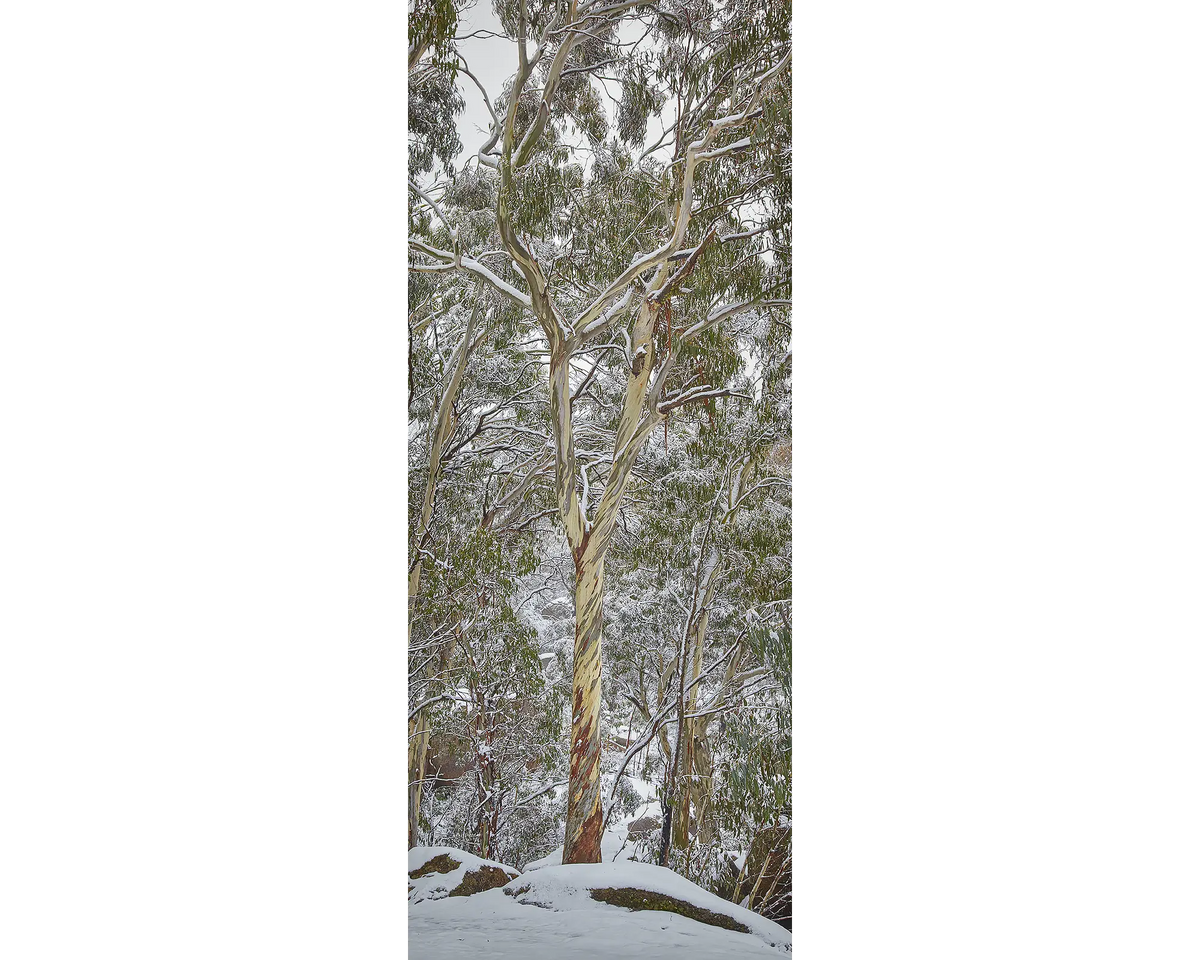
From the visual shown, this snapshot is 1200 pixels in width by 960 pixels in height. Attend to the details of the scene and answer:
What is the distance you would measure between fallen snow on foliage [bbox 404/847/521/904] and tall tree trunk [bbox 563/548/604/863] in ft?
1.35

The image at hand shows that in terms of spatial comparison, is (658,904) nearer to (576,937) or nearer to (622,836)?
(576,937)

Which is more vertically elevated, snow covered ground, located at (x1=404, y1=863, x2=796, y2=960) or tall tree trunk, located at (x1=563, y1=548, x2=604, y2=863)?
tall tree trunk, located at (x1=563, y1=548, x2=604, y2=863)

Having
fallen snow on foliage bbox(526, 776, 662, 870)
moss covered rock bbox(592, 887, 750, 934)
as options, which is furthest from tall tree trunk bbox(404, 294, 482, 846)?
moss covered rock bbox(592, 887, 750, 934)

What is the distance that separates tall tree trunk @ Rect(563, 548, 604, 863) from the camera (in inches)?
167

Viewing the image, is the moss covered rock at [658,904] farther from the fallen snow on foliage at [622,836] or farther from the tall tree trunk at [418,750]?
the tall tree trunk at [418,750]

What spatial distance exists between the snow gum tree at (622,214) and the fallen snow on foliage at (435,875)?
51 cm

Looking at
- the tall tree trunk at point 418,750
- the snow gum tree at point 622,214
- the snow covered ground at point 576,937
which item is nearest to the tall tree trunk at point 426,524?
the tall tree trunk at point 418,750

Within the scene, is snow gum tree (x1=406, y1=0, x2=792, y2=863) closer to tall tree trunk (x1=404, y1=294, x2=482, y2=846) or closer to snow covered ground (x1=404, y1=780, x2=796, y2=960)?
tall tree trunk (x1=404, y1=294, x2=482, y2=846)

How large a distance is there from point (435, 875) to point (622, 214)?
3501 millimetres

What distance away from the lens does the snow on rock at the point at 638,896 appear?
10.8 feet
